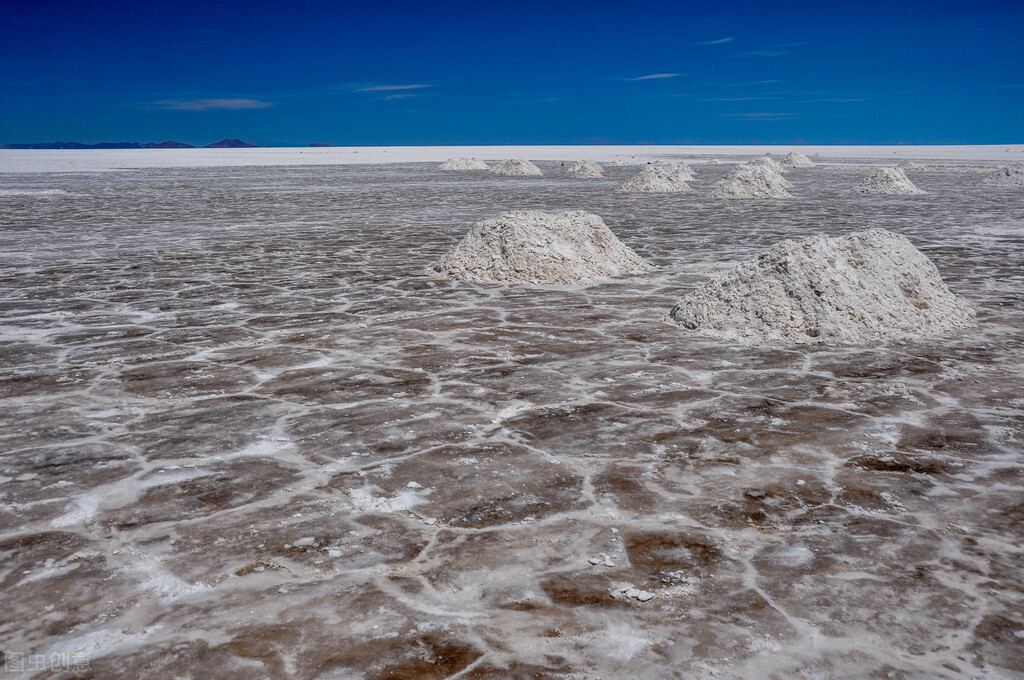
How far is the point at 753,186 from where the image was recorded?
73.6 ft

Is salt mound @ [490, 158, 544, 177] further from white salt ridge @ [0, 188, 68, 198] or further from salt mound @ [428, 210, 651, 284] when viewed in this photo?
salt mound @ [428, 210, 651, 284]

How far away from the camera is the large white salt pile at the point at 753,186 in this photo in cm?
2222

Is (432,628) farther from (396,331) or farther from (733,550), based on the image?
(396,331)

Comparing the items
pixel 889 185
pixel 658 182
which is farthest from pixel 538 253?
pixel 889 185

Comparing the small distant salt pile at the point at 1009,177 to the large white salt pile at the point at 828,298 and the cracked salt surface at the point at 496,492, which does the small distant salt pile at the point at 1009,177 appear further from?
the large white salt pile at the point at 828,298

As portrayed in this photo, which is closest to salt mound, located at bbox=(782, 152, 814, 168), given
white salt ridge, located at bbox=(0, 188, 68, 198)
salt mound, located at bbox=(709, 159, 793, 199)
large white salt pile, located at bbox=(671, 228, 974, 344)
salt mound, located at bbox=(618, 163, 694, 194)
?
salt mound, located at bbox=(618, 163, 694, 194)

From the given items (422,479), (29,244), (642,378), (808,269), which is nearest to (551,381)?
(642,378)

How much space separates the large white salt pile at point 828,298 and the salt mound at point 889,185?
18764 mm

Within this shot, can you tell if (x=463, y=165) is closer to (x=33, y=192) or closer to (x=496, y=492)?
(x=33, y=192)

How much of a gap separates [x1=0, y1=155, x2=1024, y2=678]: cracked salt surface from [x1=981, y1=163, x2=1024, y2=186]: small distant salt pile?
23.7 metres

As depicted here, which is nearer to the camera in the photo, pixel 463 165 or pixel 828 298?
pixel 828 298

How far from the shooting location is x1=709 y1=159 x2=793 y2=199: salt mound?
22.2m

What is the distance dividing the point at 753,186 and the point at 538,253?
1514cm

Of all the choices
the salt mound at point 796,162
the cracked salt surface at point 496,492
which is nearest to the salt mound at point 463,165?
the salt mound at point 796,162
